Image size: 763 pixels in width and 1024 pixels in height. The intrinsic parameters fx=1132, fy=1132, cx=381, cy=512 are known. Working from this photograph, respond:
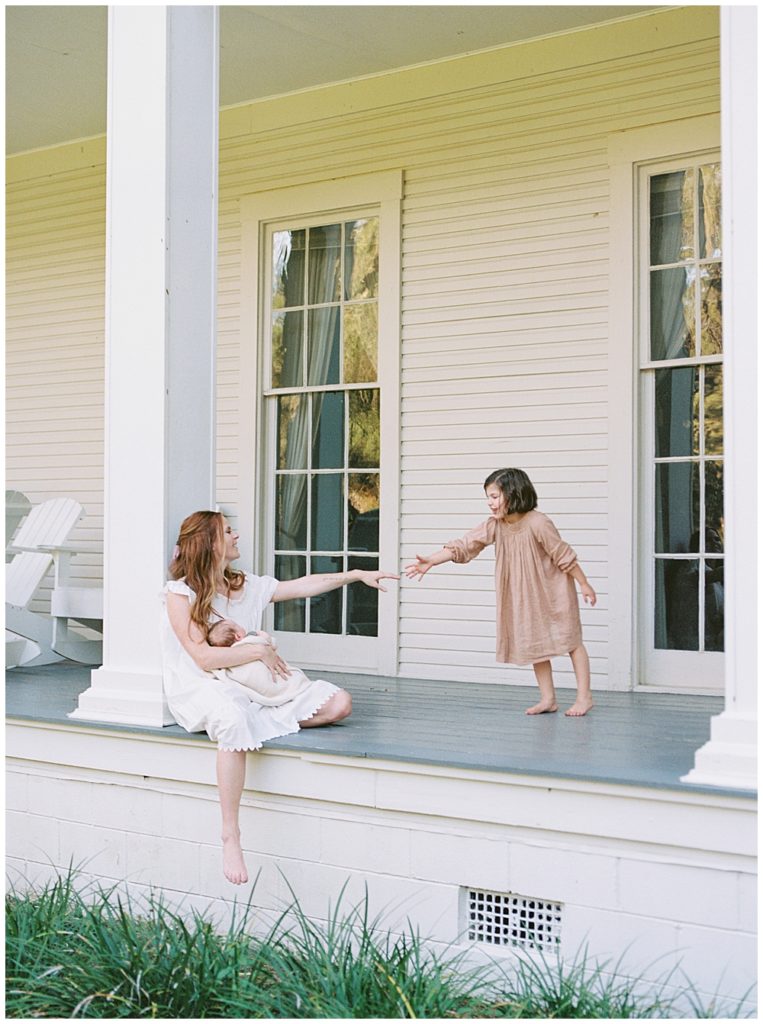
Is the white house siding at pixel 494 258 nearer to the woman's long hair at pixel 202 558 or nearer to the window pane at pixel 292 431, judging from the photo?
the window pane at pixel 292 431

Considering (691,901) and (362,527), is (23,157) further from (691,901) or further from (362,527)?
(691,901)

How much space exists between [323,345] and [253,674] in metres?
3.36

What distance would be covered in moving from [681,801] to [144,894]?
211 cm

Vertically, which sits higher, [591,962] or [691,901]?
[691,901]

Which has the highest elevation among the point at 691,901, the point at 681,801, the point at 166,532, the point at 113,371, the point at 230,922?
the point at 113,371

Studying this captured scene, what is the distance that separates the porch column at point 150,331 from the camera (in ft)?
14.5

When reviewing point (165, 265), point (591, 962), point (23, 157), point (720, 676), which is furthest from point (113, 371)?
point (23, 157)

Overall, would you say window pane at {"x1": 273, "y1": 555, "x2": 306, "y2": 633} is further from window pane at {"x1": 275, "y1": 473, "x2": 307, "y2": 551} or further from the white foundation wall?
the white foundation wall

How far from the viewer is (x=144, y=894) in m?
4.26

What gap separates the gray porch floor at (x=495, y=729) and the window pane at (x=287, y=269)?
2.56 m

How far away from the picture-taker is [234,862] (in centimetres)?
379

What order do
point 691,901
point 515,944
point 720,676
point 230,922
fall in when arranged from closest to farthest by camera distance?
1. point 691,901
2. point 515,944
3. point 230,922
4. point 720,676

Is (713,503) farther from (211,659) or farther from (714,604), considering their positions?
(211,659)

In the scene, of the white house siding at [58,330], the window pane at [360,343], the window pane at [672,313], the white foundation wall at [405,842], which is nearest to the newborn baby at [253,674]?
the white foundation wall at [405,842]
